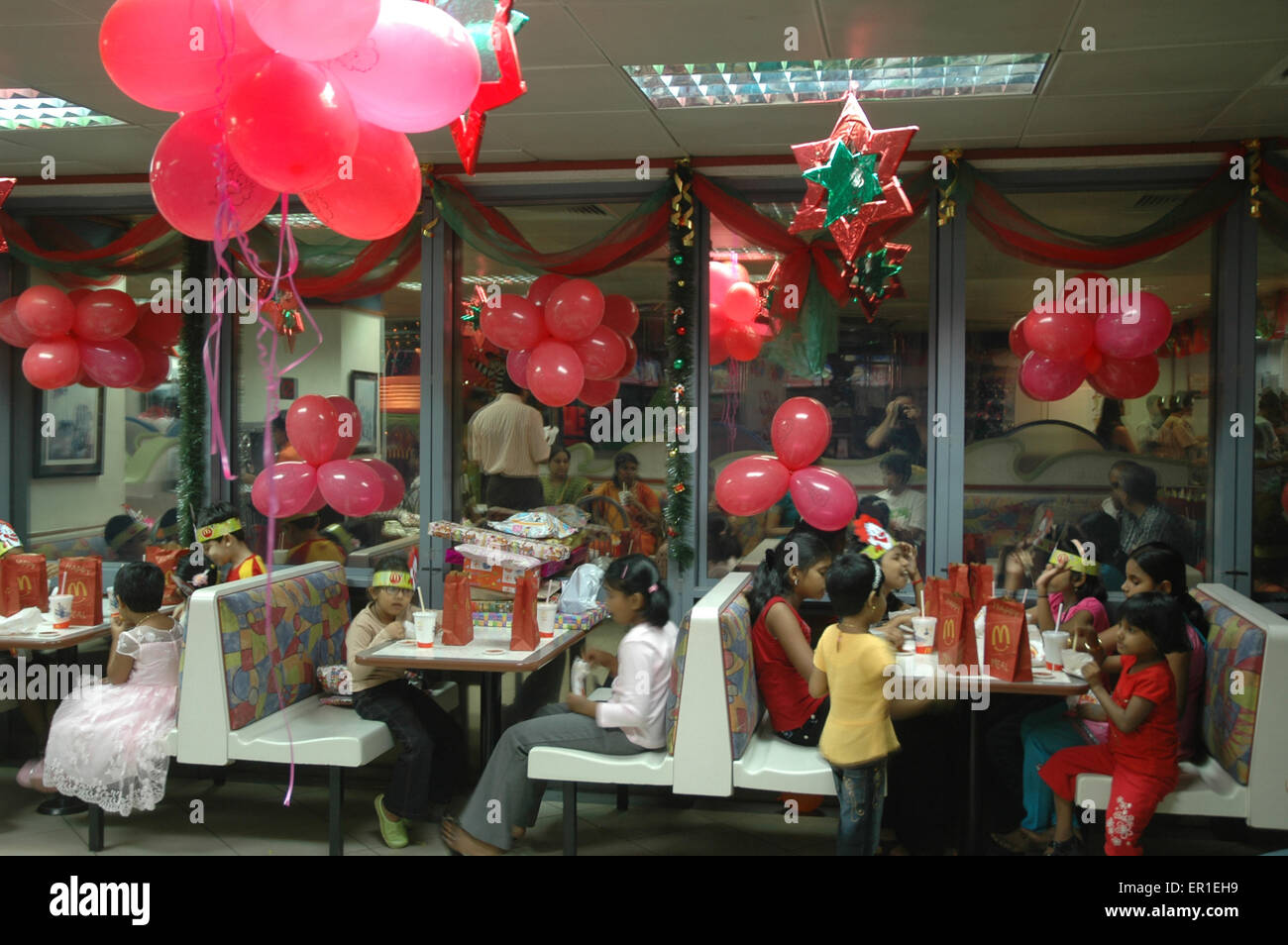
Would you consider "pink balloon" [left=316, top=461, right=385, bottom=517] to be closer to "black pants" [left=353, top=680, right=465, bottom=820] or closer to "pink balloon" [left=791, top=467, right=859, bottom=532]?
"black pants" [left=353, top=680, right=465, bottom=820]

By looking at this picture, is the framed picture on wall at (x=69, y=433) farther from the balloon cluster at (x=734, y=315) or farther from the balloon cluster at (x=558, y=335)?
the balloon cluster at (x=734, y=315)

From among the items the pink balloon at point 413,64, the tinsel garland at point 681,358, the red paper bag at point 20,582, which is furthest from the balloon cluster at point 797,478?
the red paper bag at point 20,582

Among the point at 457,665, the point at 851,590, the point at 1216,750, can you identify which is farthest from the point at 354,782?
the point at 1216,750

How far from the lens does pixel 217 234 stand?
2.40 metres

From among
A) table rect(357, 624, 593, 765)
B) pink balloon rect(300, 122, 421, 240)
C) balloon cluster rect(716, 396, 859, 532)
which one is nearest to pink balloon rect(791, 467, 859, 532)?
balloon cluster rect(716, 396, 859, 532)

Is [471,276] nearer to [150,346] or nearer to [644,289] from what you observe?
[644,289]

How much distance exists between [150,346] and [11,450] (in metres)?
0.91

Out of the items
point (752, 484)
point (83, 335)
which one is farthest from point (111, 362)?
point (752, 484)

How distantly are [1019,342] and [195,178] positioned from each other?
3265 mm

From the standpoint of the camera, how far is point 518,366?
4.64m

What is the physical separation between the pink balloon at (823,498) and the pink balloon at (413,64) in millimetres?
2270

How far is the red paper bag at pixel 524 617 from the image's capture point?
386cm

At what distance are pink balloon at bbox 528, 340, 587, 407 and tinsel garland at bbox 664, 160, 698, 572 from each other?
463mm

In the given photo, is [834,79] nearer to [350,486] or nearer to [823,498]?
[823,498]
